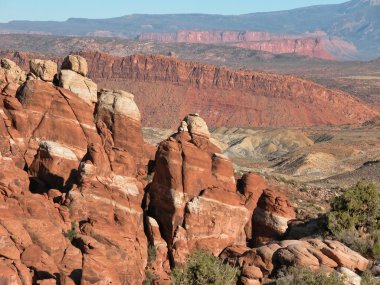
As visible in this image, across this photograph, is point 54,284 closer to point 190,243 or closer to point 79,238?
point 79,238

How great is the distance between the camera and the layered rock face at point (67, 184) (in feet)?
122

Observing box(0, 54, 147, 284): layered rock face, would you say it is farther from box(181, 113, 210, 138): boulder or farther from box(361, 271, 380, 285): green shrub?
box(361, 271, 380, 285): green shrub

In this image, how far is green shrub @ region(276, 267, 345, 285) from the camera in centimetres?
3244

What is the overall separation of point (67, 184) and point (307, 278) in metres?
17.6

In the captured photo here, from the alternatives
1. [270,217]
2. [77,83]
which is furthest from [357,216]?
[77,83]

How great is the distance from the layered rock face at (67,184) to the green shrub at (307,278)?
27.7 feet

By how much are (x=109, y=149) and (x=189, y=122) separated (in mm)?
6054

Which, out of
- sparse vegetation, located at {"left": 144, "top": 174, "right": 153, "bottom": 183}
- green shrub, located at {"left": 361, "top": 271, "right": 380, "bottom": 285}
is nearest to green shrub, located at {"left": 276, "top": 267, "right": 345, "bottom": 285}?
green shrub, located at {"left": 361, "top": 271, "right": 380, "bottom": 285}

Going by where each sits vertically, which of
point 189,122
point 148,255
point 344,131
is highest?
point 189,122

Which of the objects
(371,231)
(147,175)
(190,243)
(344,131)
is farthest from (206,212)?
(344,131)

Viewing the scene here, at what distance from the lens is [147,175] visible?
160 feet

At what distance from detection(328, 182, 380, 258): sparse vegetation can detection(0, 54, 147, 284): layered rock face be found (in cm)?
1089

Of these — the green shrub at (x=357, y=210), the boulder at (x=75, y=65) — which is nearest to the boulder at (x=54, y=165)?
the boulder at (x=75, y=65)

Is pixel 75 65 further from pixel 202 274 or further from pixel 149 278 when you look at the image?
pixel 202 274
